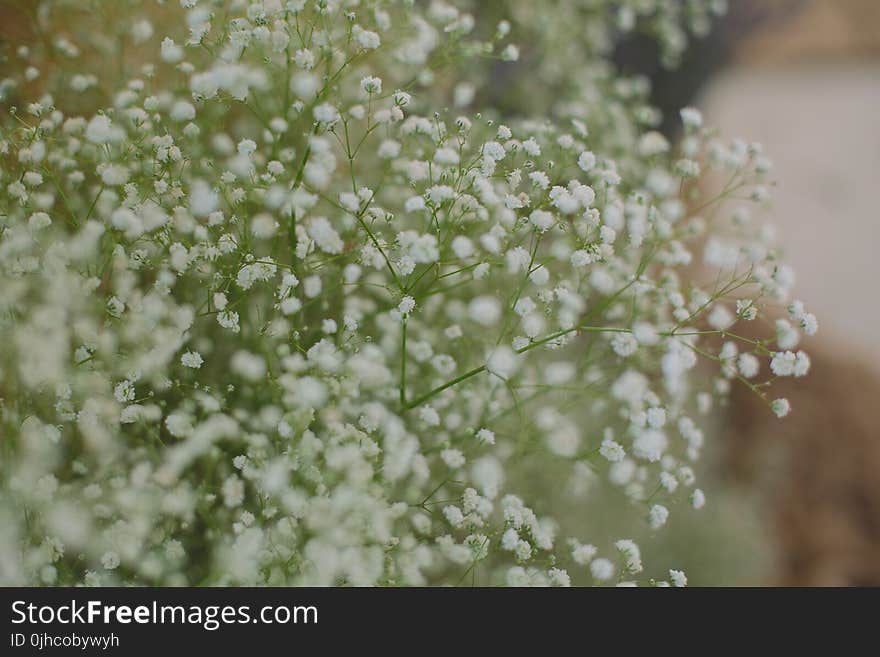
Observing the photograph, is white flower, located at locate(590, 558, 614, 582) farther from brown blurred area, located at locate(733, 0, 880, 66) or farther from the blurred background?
brown blurred area, located at locate(733, 0, 880, 66)

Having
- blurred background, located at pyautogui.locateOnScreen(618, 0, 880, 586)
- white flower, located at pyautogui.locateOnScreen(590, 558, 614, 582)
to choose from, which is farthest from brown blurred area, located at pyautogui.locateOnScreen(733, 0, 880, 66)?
white flower, located at pyautogui.locateOnScreen(590, 558, 614, 582)

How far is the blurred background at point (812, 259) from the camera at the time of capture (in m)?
4.66

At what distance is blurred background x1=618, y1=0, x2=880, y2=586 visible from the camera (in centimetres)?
466

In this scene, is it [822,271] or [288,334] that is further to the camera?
[822,271]

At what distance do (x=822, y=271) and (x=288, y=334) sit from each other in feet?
19.5

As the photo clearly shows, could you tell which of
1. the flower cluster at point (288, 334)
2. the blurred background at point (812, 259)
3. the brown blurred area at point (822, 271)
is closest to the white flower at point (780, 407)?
the flower cluster at point (288, 334)

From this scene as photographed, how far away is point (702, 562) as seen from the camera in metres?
3.34

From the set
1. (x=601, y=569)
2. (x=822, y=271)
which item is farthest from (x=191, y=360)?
(x=822, y=271)

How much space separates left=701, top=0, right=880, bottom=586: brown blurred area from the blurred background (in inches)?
0.4

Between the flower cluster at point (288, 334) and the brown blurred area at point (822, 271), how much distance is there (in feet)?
10.2

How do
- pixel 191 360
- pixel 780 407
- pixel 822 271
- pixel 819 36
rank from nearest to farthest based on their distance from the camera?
pixel 191 360 < pixel 780 407 < pixel 822 271 < pixel 819 36

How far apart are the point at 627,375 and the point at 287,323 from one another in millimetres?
781

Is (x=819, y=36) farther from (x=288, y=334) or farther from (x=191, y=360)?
(x=191, y=360)

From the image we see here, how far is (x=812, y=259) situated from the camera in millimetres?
6516
